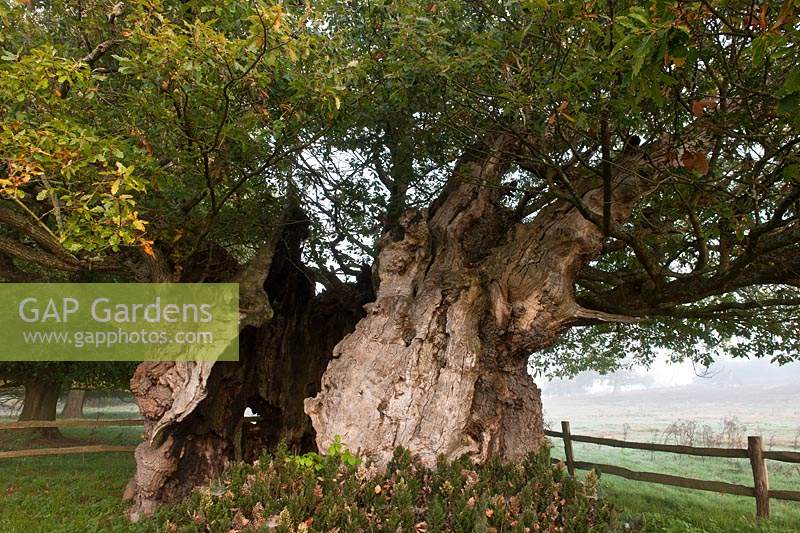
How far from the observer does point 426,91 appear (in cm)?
599

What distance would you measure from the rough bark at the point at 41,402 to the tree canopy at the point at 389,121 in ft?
32.5

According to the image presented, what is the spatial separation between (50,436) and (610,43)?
61.1 ft

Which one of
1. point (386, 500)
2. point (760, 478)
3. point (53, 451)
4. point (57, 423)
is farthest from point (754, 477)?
point (57, 423)

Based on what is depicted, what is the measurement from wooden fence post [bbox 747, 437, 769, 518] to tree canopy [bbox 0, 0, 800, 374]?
221 cm

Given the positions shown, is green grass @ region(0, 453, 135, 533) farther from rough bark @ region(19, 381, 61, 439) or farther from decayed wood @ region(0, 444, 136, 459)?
rough bark @ region(19, 381, 61, 439)

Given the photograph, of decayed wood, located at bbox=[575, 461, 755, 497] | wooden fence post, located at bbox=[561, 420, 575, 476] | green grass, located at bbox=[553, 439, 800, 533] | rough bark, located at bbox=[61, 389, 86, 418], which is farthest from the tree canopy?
rough bark, located at bbox=[61, 389, 86, 418]

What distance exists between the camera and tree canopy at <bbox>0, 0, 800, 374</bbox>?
4.30 metres

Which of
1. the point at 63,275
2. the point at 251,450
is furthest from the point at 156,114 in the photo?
the point at 63,275

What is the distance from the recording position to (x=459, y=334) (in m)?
5.95

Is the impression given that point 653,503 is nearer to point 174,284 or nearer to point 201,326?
point 201,326

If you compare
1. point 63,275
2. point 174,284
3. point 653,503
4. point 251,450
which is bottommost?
point 653,503

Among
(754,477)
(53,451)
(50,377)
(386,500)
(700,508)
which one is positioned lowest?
(700,508)

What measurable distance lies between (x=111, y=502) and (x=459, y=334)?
685 centimetres

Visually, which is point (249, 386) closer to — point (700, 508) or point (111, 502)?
point (111, 502)
